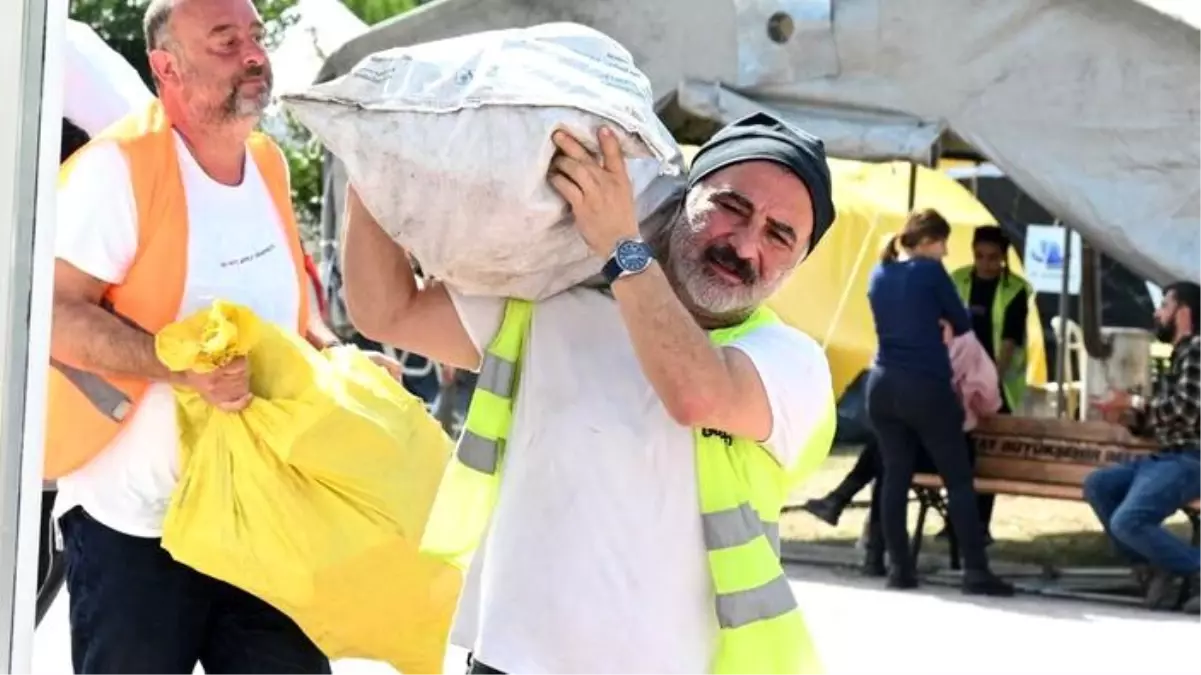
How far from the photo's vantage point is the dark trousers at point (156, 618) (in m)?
3.31

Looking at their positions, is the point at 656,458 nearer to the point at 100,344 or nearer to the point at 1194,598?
the point at 100,344

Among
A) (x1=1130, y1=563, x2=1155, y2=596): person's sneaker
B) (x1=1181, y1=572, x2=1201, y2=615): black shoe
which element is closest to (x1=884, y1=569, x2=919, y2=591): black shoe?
(x1=1130, y1=563, x2=1155, y2=596): person's sneaker

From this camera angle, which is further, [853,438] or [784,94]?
[853,438]

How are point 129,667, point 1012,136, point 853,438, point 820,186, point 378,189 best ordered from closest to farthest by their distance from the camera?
point 378,189, point 820,186, point 129,667, point 1012,136, point 853,438

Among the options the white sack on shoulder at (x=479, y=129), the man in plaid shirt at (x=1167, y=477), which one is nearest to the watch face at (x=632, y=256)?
the white sack on shoulder at (x=479, y=129)

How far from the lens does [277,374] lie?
3.35m

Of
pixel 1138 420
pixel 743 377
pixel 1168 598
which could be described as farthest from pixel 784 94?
pixel 743 377

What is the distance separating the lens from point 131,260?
130 inches

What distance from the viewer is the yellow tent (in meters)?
14.2

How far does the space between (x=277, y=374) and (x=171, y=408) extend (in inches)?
7.8

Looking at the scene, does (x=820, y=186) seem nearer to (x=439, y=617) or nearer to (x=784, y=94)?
(x=439, y=617)

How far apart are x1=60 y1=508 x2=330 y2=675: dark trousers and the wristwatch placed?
1197 millimetres

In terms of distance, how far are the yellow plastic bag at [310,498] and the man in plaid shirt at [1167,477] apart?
5703 millimetres

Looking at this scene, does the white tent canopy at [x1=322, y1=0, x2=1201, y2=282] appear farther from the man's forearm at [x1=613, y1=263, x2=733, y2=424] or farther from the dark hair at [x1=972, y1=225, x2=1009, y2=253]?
the man's forearm at [x1=613, y1=263, x2=733, y2=424]
